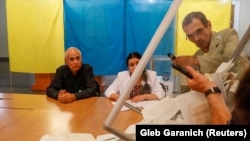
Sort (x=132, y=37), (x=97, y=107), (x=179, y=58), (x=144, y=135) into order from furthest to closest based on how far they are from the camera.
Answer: (x=132, y=37) → (x=97, y=107) → (x=179, y=58) → (x=144, y=135)

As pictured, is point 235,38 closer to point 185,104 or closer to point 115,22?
point 185,104

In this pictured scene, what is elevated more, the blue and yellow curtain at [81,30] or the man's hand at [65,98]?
the blue and yellow curtain at [81,30]

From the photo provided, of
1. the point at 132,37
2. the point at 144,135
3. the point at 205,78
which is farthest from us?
the point at 132,37

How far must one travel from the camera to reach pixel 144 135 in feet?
1.80

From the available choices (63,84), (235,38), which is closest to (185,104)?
(235,38)

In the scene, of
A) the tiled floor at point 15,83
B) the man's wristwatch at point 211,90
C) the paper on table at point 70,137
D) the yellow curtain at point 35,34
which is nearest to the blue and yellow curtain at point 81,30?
the yellow curtain at point 35,34

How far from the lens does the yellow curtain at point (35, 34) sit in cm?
429

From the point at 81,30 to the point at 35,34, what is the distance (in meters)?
0.76

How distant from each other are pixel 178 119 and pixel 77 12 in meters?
3.77

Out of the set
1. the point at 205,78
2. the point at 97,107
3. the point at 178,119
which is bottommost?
the point at 97,107

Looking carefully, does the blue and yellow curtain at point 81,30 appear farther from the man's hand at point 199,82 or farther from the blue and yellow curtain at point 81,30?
the man's hand at point 199,82

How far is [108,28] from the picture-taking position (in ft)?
13.9

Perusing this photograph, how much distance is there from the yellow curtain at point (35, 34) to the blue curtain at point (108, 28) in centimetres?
18

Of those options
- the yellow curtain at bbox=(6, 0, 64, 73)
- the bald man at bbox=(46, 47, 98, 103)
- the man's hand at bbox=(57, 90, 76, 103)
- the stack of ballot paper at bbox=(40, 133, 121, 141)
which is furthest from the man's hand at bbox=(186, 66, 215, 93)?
the yellow curtain at bbox=(6, 0, 64, 73)
